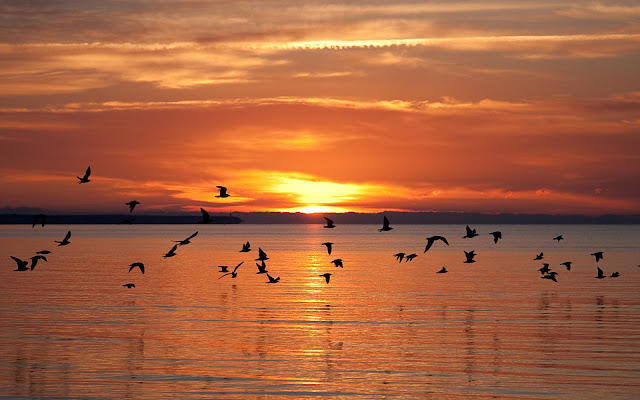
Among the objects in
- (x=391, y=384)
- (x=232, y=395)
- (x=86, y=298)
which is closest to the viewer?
(x=232, y=395)

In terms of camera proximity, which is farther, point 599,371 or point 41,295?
point 41,295

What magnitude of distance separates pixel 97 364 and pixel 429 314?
85.4 ft

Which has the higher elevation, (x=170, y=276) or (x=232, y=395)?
(x=170, y=276)

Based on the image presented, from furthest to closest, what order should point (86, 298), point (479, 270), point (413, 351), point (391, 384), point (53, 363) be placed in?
point (479, 270) → point (86, 298) → point (413, 351) → point (53, 363) → point (391, 384)

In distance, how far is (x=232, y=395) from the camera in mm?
31359

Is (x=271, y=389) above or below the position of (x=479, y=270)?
below

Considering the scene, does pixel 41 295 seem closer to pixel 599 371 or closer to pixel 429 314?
pixel 429 314

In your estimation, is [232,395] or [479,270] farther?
[479,270]

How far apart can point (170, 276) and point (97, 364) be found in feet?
→ 174

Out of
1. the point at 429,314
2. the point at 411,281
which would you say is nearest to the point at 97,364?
the point at 429,314

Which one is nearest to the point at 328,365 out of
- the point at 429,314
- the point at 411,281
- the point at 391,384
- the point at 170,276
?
the point at 391,384

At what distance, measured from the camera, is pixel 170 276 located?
295 ft

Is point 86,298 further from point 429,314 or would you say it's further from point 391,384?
point 391,384

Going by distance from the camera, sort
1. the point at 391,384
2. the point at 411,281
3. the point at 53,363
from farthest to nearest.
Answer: the point at 411,281 < the point at 53,363 < the point at 391,384
